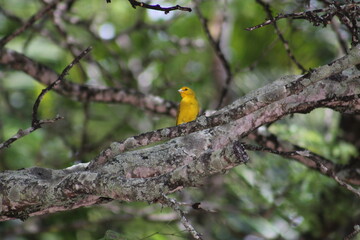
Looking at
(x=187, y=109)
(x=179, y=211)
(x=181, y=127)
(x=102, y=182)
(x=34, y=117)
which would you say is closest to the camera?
(x=179, y=211)

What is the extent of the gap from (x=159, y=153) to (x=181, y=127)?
9.3 inches

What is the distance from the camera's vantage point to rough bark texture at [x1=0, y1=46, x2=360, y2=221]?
261 centimetres

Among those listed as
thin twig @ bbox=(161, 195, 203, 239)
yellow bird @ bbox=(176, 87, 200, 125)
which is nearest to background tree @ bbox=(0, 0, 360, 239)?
thin twig @ bbox=(161, 195, 203, 239)

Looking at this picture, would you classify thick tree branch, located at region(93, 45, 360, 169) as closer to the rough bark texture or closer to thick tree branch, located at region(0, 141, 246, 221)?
the rough bark texture

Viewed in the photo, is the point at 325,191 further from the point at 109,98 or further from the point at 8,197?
the point at 8,197

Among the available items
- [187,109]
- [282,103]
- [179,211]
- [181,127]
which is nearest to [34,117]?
[181,127]

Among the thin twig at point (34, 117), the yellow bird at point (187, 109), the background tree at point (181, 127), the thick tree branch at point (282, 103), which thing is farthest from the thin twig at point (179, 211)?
the yellow bird at point (187, 109)

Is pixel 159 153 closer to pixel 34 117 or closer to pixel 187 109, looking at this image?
pixel 34 117

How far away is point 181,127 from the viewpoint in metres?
2.85

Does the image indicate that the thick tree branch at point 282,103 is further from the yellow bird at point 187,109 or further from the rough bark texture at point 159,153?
the yellow bird at point 187,109

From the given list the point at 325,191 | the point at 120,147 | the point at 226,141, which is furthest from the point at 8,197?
the point at 325,191

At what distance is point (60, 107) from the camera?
7.89m

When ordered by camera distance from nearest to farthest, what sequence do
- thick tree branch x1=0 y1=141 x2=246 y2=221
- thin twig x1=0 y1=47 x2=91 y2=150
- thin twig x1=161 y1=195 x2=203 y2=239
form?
thin twig x1=161 y1=195 x2=203 y2=239 < thick tree branch x1=0 y1=141 x2=246 y2=221 < thin twig x1=0 y1=47 x2=91 y2=150

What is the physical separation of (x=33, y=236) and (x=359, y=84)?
5919 mm
